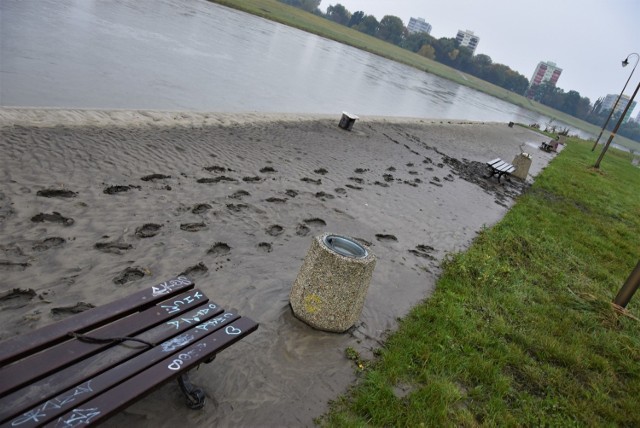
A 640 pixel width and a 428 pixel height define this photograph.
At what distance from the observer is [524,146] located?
26.0 m

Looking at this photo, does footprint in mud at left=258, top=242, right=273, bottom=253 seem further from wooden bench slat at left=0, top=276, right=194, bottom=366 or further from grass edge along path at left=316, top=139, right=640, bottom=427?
wooden bench slat at left=0, top=276, right=194, bottom=366

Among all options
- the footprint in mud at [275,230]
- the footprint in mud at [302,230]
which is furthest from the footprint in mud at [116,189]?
the footprint in mud at [302,230]

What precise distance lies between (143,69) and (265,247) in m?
10.9

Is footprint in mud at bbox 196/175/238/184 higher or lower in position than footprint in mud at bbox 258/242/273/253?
higher

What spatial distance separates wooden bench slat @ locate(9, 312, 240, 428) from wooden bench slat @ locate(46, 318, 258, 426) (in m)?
0.03

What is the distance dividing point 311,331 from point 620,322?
4.61 meters

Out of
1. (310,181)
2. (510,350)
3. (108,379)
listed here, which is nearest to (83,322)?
(108,379)

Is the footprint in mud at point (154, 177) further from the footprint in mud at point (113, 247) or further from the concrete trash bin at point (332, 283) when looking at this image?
the concrete trash bin at point (332, 283)

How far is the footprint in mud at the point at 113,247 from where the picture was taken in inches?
178

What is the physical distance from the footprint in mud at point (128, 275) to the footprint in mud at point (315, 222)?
2.87m

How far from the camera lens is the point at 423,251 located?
678 cm

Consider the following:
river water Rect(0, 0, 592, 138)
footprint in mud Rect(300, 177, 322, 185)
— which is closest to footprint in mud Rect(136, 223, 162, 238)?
footprint in mud Rect(300, 177, 322, 185)

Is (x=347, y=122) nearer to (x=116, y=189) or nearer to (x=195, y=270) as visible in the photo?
(x=116, y=189)

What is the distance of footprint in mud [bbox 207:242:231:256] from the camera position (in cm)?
505
